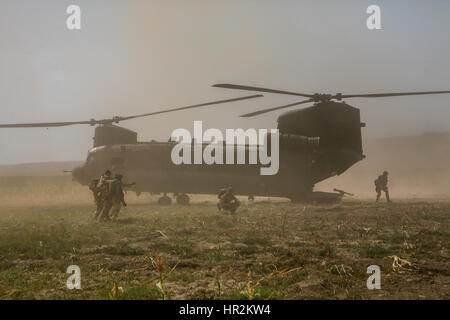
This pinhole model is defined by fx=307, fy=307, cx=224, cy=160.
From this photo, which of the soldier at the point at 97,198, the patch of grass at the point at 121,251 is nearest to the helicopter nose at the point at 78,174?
the soldier at the point at 97,198

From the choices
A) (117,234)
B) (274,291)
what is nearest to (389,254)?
(274,291)

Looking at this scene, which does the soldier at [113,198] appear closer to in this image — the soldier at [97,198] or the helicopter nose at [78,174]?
the soldier at [97,198]

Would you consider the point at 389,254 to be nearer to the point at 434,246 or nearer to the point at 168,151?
the point at 434,246

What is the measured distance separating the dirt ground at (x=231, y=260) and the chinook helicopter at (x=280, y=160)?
7011mm

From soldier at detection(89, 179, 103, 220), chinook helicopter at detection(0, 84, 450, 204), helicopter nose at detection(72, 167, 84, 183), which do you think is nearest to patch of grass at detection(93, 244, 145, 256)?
soldier at detection(89, 179, 103, 220)

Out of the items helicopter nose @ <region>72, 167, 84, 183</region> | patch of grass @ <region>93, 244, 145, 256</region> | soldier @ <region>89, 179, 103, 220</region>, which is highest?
helicopter nose @ <region>72, 167, 84, 183</region>

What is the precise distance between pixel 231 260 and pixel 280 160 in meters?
12.1

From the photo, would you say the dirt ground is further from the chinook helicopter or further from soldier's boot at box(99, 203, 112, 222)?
the chinook helicopter

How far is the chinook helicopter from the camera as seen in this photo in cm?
1697

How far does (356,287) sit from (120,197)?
32.1ft

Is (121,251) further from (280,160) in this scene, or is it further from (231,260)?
(280,160)

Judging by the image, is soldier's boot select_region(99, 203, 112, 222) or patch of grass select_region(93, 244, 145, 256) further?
soldier's boot select_region(99, 203, 112, 222)

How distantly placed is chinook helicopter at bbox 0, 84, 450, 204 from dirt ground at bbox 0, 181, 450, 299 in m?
7.01

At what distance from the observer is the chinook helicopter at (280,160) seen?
1697 cm
